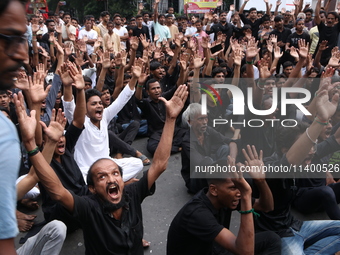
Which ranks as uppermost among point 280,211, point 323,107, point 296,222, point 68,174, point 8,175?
point 8,175

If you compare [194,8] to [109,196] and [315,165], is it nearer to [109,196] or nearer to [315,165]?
[315,165]

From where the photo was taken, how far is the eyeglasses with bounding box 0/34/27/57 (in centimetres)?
92

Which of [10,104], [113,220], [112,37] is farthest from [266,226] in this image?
[112,37]

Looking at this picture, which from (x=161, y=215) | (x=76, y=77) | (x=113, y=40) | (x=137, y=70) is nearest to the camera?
(x=76, y=77)

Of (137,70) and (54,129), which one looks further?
(137,70)

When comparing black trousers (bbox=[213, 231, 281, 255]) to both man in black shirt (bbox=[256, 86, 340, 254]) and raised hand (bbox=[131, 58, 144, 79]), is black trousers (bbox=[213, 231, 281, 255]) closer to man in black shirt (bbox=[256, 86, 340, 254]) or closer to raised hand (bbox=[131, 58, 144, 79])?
man in black shirt (bbox=[256, 86, 340, 254])

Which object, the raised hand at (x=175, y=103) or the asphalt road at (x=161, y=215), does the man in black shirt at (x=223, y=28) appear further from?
the raised hand at (x=175, y=103)

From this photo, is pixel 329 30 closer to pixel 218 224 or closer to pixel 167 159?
pixel 167 159

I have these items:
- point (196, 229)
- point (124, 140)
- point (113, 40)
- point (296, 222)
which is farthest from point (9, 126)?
point (113, 40)

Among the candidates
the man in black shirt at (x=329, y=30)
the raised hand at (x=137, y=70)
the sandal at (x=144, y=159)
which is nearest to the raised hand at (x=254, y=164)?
the raised hand at (x=137, y=70)

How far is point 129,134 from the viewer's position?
548cm

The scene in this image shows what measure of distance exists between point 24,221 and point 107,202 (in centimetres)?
158

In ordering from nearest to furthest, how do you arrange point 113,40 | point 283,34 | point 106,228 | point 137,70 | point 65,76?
point 106,228, point 65,76, point 137,70, point 283,34, point 113,40

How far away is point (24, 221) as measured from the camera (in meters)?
3.42
